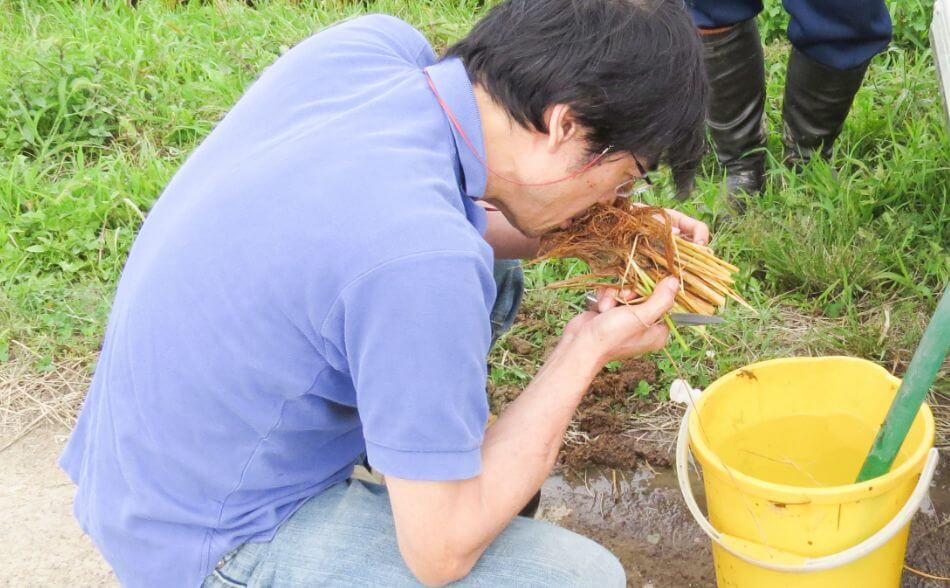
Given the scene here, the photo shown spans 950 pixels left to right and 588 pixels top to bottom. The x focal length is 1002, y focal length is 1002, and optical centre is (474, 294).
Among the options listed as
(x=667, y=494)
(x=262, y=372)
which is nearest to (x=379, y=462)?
(x=262, y=372)

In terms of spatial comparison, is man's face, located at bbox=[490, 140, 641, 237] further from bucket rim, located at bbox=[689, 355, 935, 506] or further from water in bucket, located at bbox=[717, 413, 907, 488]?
water in bucket, located at bbox=[717, 413, 907, 488]

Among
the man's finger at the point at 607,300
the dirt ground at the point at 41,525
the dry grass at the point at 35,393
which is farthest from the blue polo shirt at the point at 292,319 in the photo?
the dry grass at the point at 35,393

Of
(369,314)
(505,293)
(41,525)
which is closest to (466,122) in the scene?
(369,314)

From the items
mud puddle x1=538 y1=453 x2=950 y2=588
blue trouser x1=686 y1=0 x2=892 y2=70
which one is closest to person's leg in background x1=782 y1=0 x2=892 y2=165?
blue trouser x1=686 y1=0 x2=892 y2=70

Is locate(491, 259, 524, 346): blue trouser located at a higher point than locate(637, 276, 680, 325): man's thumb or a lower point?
lower

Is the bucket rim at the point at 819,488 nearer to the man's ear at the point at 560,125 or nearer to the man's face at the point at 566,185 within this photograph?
the man's face at the point at 566,185

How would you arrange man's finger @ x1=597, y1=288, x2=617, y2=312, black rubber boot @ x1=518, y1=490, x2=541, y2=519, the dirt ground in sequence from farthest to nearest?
the dirt ground → black rubber boot @ x1=518, y1=490, x2=541, y2=519 → man's finger @ x1=597, y1=288, x2=617, y2=312

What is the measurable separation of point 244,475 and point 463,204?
1.98 feet

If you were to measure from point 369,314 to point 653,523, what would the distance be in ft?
4.73

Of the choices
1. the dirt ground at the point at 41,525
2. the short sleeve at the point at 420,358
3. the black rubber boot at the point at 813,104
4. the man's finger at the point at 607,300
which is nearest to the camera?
the short sleeve at the point at 420,358

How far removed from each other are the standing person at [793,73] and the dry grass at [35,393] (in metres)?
2.36

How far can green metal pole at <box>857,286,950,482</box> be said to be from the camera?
1719 millimetres

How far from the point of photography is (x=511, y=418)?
1.83 meters

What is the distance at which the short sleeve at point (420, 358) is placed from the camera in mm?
1479
